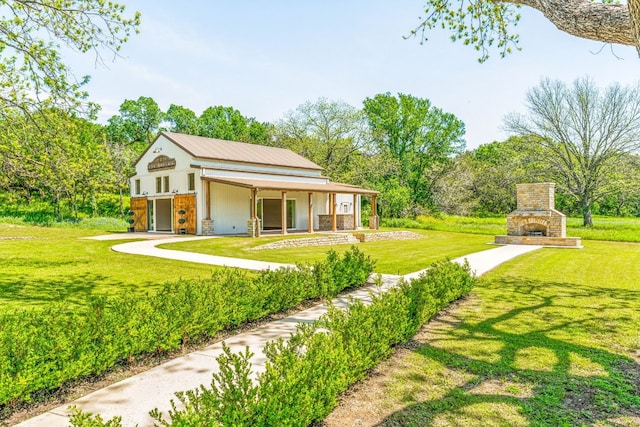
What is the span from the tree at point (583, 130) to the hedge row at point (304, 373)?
3138 cm

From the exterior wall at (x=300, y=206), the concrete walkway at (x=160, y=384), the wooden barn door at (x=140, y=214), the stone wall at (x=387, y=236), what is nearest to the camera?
the concrete walkway at (x=160, y=384)

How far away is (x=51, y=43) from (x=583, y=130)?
3468 cm

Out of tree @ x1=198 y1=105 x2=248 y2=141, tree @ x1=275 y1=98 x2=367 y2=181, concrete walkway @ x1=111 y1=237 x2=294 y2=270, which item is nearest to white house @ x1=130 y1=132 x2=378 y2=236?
concrete walkway @ x1=111 y1=237 x2=294 y2=270

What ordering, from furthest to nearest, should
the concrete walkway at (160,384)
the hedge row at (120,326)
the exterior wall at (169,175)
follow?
the exterior wall at (169,175) → the hedge row at (120,326) → the concrete walkway at (160,384)

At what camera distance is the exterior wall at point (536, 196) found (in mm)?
19875

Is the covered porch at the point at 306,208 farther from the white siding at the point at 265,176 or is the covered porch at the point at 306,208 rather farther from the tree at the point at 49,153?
the tree at the point at 49,153

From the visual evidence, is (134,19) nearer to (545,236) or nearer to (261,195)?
(261,195)

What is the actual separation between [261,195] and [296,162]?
4.81 metres

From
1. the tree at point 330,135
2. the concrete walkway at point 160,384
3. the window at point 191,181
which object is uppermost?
the tree at point 330,135

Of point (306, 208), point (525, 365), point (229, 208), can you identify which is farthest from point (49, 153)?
point (306, 208)

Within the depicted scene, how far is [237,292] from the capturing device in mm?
5672

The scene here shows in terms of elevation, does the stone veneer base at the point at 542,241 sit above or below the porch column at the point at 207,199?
below

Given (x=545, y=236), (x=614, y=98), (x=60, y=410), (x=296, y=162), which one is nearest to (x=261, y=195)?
(x=296, y=162)

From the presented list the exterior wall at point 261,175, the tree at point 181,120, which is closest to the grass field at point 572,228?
the exterior wall at point 261,175
